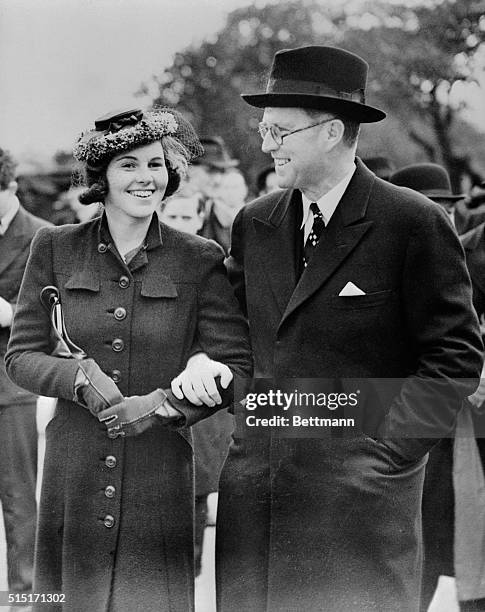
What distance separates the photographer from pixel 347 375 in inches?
122

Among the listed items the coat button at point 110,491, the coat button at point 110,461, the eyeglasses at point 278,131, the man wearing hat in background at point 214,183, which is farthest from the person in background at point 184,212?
the coat button at point 110,491

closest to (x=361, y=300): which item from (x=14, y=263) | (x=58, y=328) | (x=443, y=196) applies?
(x=443, y=196)

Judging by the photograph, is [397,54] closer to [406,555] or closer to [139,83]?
[139,83]

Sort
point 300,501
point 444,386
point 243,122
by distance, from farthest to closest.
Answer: point 243,122
point 300,501
point 444,386

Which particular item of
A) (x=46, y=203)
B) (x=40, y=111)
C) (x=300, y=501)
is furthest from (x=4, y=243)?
(x=300, y=501)

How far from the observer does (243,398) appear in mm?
3232

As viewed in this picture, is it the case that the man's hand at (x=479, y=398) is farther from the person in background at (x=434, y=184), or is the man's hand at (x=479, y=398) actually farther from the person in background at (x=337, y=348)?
the person in background at (x=434, y=184)

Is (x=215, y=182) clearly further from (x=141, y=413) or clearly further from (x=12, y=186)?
(x=141, y=413)

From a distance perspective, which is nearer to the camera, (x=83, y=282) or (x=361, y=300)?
(x=361, y=300)

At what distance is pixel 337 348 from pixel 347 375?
0.35 feet

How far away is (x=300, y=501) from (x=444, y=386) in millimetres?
674

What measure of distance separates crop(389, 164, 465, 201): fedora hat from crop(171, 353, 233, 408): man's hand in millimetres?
1032

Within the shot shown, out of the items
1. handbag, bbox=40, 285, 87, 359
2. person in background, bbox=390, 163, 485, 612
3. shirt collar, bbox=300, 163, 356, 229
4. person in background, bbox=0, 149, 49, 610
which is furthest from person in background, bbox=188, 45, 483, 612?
person in background, bbox=0, 149, 49, 610

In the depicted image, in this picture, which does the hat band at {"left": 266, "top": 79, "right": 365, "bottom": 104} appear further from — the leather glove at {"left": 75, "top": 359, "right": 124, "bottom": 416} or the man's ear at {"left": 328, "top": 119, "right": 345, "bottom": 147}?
the leather glove at {"left": 75, "top": 359, "right": 124, "bottom": 416}
